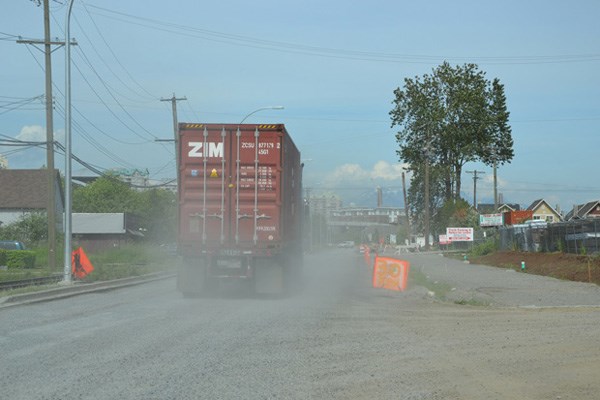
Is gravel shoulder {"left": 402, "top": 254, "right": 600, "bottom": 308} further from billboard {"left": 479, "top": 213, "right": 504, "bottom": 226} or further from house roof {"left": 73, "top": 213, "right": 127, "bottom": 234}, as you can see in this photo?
house roof {"left": 73, "top": 213, "right": 127, "bottom": 234}

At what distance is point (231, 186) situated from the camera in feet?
62.5

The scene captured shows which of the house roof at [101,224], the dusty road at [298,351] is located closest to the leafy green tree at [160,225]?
the house roof at [101,224]

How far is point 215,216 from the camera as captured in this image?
18969mm

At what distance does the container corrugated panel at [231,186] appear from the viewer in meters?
18.9

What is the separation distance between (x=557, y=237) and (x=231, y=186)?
2106 centimetres

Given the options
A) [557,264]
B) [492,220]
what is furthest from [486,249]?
[557,264]

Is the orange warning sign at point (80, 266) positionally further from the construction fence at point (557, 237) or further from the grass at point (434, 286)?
the construction fence at point (557, 237)

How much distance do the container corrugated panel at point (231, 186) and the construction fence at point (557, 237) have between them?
1549cm

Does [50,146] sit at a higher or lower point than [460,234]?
higher

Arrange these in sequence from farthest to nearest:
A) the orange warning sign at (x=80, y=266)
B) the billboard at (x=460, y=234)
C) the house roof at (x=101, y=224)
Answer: the house roof at (x=101, y=224) < the billboard at (x=460, y=234) < the orange warning sign at (x=80, y=266)

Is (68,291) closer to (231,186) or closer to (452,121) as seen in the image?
(231,186)

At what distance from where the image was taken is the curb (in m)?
18.2

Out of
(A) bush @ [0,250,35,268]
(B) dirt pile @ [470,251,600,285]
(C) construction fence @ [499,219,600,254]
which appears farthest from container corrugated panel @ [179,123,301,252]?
(A) bush @ [0,250,35,268]

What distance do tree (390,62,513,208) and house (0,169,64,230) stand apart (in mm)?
33112
